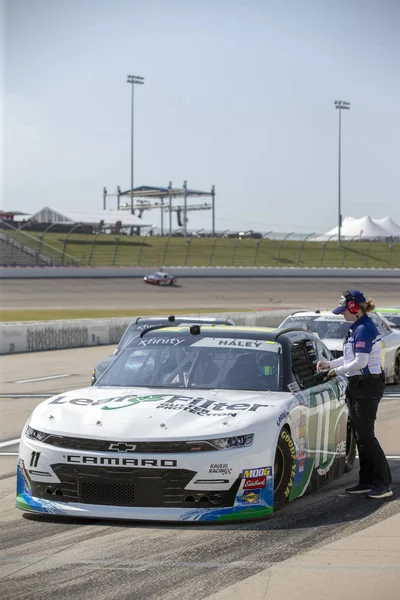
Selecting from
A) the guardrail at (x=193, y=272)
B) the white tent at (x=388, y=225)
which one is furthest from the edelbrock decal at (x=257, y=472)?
the white tent at (x=388, y=225)

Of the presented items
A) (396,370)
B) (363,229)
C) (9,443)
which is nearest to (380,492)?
(9,443)

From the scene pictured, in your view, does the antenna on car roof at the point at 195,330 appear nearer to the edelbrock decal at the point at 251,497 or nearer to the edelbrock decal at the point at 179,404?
the edelbrock decal at the point at 179,404

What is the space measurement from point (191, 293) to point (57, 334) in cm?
3176

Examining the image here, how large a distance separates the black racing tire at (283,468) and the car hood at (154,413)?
21 cm

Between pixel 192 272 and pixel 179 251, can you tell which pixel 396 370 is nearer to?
pixel 192 272

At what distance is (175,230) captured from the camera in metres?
97.0

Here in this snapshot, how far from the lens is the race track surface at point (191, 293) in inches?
1896

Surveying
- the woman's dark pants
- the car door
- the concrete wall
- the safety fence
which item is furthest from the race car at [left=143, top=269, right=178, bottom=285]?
the woman's dark pants

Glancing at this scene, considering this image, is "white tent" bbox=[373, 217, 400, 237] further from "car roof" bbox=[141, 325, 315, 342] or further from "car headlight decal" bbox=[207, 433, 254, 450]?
"car headlight decal" bbox=[207, 433, 254, 450]

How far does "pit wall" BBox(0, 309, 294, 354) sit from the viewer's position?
24094mm

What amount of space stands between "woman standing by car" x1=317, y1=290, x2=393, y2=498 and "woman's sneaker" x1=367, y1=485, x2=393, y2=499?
0.04 ft

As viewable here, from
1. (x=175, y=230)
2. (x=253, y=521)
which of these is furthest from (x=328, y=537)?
(x=175, y=230)

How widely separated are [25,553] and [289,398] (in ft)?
7.92

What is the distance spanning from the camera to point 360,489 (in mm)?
8320
